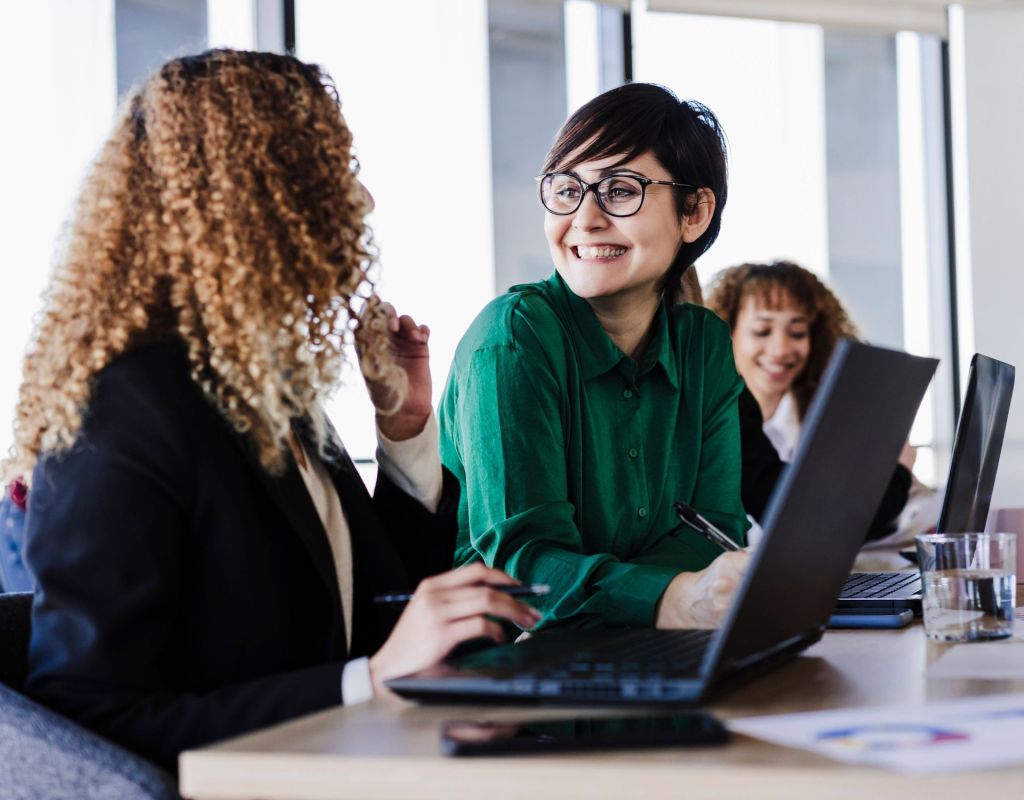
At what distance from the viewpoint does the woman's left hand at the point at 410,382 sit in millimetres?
1599

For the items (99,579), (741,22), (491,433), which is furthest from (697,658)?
(741,22)

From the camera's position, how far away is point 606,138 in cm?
190

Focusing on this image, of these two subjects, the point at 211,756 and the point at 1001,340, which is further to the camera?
the point at 1001,340

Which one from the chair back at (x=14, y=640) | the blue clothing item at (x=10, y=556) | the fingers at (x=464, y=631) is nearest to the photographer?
the fingers at (x=464, y=631)

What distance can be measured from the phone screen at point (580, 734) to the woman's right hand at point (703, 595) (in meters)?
0.42

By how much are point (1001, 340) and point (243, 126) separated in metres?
4.79

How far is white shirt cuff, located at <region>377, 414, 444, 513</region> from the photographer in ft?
5.30

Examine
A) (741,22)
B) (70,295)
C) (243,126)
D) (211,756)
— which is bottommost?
(211,756)

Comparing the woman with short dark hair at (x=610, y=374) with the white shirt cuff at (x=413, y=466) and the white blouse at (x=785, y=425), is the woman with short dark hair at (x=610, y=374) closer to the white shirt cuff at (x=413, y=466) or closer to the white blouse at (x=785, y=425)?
the white shirt cuff at (x=413, y=466)

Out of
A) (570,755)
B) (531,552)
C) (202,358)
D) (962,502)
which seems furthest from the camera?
(962,502)

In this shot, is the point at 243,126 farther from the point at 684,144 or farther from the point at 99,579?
the point at 684,144

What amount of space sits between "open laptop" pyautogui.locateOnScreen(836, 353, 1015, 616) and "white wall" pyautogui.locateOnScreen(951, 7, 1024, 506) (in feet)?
12.4

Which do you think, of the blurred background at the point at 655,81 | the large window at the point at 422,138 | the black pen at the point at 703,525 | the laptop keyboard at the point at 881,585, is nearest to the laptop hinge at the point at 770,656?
the black pen at the point at 703,525

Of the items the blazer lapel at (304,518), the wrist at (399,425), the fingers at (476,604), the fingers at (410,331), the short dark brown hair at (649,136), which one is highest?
the short dark brown hair at (649,136)
